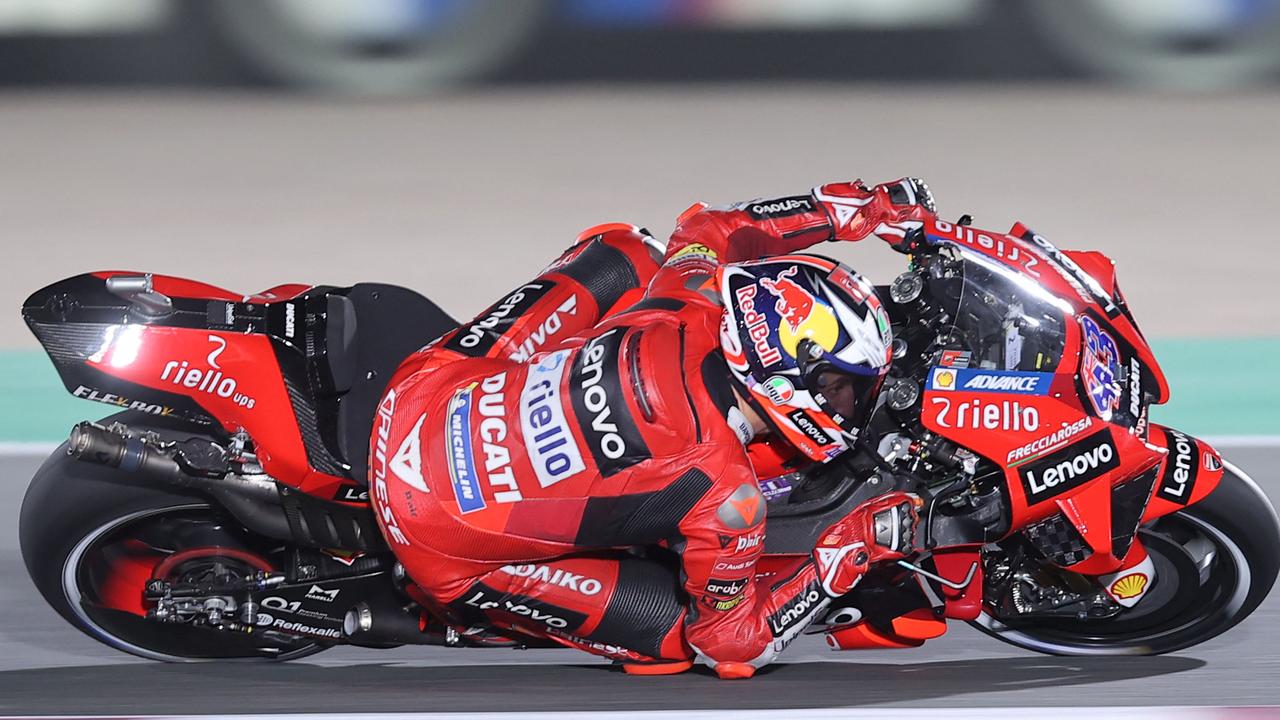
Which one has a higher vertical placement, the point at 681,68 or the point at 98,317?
the point at 681,68

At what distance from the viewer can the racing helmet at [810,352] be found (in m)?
3.49

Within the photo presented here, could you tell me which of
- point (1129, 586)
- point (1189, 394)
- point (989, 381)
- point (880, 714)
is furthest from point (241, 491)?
point (1189, 394)

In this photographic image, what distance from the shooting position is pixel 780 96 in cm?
1062

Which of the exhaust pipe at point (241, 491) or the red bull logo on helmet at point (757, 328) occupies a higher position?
the red bull logo on helmet at point (757, 328)

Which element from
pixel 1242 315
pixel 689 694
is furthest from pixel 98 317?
pixel 1242 315

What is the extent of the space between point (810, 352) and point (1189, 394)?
3430 mm

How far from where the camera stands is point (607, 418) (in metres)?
3.61

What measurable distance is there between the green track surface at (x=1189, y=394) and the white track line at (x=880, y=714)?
7.28 ft

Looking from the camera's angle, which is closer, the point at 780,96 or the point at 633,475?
the point at 633,475

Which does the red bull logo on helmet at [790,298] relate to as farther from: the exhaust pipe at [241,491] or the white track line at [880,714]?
the exhaust pipe at [241,491]

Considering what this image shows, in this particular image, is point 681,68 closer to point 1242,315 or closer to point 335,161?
point 335,161

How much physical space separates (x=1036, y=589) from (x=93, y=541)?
233 cm

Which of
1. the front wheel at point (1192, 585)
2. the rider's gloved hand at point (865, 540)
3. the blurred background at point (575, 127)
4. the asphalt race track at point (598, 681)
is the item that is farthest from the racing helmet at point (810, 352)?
the blurred background at point (575, 127)

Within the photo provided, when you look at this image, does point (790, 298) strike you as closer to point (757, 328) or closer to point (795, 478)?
point (757, 328)
